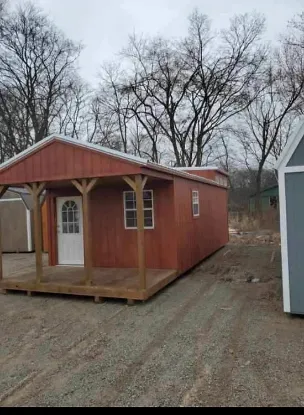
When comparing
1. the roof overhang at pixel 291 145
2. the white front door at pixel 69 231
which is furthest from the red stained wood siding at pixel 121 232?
the roof overhang at pixel 291 145

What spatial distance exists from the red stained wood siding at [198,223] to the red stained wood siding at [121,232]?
8.3 inches

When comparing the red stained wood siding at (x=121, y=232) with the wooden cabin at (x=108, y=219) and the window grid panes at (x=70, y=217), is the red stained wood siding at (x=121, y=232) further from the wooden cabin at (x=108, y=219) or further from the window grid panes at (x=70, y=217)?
the window grid panes at (x=70, y=217)

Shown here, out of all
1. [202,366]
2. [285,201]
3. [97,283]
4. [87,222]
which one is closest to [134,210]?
[87,222]

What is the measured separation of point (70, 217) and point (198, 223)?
3.48 metres

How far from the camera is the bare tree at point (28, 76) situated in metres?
20.8

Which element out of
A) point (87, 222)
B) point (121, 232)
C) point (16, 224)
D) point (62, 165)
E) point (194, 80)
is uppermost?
point (194, 80)

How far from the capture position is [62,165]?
6.20m

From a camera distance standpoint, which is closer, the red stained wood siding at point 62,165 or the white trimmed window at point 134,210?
the red stained wood siding at point 62,165

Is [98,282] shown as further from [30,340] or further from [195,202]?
[195,202]

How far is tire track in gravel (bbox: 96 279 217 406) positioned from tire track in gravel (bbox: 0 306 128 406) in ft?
2.00

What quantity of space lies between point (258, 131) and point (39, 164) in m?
23.7

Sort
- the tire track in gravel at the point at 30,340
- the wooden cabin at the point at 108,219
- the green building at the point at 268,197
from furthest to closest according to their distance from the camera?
1. the green building at the point at 268,197
2. the wooden cabin at the point at 108,219
3. the tire track in gravel at the point at 30,340

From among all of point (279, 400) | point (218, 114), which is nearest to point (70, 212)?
point (279, 400)

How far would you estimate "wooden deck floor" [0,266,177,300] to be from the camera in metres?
5.73
